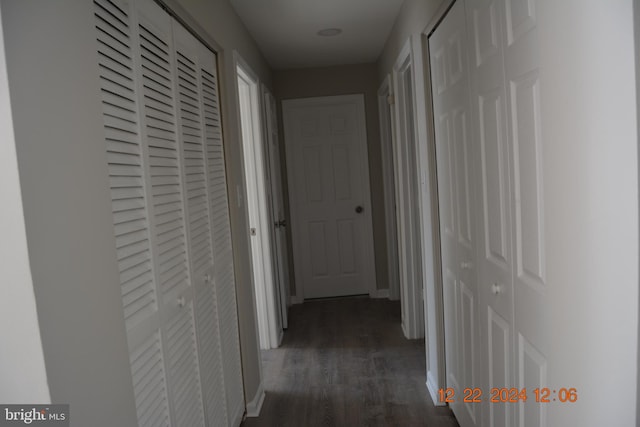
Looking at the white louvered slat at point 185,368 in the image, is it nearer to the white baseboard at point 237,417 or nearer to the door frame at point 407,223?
the white baseboard at point 237,417

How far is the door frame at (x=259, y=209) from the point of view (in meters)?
3.47

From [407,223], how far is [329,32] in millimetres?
1516

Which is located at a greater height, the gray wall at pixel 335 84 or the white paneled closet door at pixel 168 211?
the gray wall at pixel 335 84

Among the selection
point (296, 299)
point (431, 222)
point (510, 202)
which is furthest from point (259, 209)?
point (510, 202)

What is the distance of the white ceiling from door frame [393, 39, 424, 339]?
395 millimetres

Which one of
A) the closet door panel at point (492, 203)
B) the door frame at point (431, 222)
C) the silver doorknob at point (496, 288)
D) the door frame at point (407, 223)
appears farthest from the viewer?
the door frame at point (407, 223)

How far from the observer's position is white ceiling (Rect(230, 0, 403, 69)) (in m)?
2.89

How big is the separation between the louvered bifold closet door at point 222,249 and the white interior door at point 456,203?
1.11 meters

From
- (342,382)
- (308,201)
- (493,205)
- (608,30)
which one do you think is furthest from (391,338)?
(608,30)

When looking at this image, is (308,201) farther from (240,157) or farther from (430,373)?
(430,373)

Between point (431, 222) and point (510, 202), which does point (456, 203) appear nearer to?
point (431, 222)

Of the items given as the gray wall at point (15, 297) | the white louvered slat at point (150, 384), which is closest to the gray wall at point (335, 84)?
the white louvered slat at point (150, 384)

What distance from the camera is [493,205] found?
1642mm

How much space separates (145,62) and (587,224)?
1.36 metres
